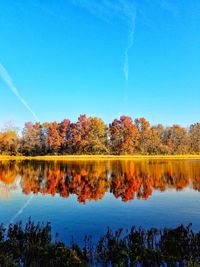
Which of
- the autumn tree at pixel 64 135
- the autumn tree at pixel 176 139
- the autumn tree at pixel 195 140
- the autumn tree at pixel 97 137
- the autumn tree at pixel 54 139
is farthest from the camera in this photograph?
the autumn tree at pixel 195 140

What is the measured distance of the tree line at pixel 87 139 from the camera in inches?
5738

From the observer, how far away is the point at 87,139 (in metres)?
146

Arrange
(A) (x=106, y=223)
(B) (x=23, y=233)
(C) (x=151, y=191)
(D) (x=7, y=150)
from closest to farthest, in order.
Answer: (B) (x=23, y=233) < (A) (x=106, y=223) < (C) (x=151, y=191) < (D) (x=7, y=150)

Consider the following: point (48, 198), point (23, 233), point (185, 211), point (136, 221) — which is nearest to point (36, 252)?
point (23, 233)

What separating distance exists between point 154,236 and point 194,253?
108 inches

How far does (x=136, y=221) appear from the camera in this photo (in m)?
21.7

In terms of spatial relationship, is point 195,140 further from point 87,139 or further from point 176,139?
point 87,139

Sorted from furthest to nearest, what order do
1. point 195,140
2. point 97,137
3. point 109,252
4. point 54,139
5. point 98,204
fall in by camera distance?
point 195,140
point 97,137
point 54,139
point 98,204
point 109,252

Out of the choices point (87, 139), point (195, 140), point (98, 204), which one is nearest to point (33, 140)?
point (87, 139)

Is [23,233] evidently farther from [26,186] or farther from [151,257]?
[26,186]

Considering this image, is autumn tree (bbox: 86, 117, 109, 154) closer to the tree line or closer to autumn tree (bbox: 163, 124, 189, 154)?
the tree line

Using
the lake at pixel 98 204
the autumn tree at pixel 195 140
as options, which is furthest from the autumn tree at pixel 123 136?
the lake at pixel 98 204

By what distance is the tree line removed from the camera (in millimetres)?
145750

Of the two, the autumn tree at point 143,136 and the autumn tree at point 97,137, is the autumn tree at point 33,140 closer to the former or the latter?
the autumn tree at point 97,137
